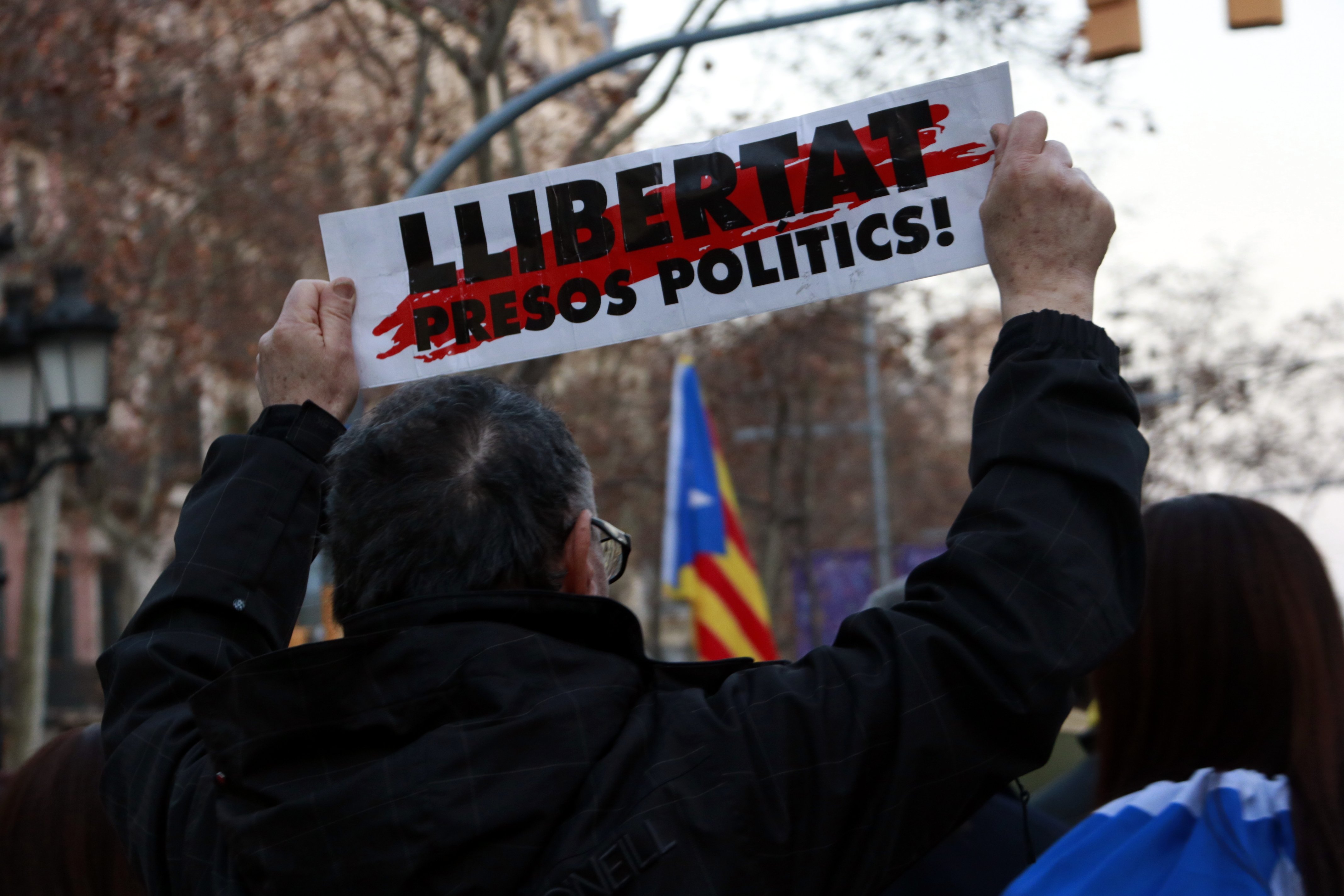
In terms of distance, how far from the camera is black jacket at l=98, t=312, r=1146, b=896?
1.38 metres

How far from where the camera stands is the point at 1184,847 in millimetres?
1826

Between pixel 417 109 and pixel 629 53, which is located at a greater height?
pixel 417 109

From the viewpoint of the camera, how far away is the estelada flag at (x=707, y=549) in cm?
987

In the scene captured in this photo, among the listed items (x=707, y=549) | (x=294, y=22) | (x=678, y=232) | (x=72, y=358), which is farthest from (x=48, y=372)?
(x=678, y=232)

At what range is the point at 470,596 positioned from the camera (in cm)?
146

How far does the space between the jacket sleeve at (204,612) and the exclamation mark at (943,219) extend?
826 mm

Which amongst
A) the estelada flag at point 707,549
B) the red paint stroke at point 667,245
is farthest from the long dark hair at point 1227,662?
the estelada flag at point 707,549

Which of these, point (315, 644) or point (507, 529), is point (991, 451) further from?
point (315, 644)

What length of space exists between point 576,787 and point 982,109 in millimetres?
1012

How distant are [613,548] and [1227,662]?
93cm

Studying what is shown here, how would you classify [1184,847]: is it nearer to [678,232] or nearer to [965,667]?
[965,667]

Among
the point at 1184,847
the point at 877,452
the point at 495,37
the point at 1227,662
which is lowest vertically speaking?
the point at 877,452

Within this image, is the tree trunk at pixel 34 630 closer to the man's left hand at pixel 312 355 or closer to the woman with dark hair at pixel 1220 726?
the man's left hand at pixel 312 355

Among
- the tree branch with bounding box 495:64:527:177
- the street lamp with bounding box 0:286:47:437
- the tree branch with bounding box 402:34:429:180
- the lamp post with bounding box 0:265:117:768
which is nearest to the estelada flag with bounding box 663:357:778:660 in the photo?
the tree branch with bounding box 495:64:527:177
